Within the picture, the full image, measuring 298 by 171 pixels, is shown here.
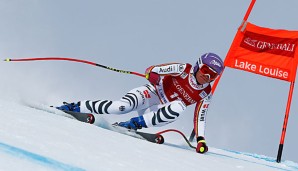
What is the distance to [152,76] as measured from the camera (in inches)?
228

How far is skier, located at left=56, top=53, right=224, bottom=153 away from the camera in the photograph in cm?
543

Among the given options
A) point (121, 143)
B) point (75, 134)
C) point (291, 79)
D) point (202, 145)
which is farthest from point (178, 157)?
point (291, 79)

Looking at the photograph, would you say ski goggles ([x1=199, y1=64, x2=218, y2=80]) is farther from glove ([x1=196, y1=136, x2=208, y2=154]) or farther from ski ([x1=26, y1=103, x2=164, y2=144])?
ski ([x1=26, y1=103, x2=164, y2=144])

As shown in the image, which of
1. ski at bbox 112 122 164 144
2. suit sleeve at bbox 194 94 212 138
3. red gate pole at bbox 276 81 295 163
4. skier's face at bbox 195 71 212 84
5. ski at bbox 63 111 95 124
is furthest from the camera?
red gate pole at bbox 276 81 295 163

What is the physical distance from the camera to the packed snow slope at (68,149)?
8.91 ft

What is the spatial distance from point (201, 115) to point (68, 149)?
111 inches

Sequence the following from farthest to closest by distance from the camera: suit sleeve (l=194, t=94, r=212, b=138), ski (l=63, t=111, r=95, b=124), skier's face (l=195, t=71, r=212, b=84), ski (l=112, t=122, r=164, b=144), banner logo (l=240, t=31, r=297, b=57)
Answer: banner logo (l=240, t=31, r=297, b=57)
suit sleeve (l=194, t=94, r=212, b=138)
skier's face (l=195, t=71, r=212, b=84)
ski (l=112, t=122, r=164, b=144)
ski (l=63, t=111, r=95, b=124)

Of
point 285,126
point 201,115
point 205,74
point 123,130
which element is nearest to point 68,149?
point 123,130

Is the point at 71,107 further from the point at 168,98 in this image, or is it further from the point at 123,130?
the point at 168,98

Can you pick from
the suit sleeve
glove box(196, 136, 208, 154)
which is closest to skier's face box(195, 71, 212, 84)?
the suit sleeve

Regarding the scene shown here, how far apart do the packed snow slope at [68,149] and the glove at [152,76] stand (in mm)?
1494

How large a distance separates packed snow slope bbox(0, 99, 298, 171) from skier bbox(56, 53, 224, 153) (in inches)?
39.0

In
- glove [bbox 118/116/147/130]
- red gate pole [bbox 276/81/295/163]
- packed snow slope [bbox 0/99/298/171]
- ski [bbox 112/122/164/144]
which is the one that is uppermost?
packed snow slope [bbox 0/99/298/171]

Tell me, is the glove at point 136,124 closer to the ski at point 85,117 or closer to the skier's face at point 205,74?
the ski at point 85,117
